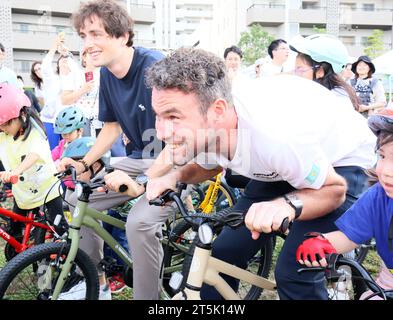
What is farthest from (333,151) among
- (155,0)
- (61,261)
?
(155,0)

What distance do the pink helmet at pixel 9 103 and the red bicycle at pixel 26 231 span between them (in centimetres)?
→ 83

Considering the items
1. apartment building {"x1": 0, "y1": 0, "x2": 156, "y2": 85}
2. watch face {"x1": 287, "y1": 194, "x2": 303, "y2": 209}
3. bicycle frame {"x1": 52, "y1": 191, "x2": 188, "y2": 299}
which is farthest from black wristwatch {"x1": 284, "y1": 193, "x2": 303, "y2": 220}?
apartment building {"x1": 0, "y1": 0, "x2": 156, "y2": 85}

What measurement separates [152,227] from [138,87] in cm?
95

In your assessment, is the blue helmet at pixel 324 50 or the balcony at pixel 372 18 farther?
the balcony at pixel 372 18

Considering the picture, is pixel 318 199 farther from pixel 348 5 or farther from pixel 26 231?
pixel 348 5

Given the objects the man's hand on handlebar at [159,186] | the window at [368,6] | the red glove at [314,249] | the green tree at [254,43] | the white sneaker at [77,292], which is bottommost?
the white sneaker at [77,292]

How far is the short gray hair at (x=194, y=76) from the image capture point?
1.97 m

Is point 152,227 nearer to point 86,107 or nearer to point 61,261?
point 61,261

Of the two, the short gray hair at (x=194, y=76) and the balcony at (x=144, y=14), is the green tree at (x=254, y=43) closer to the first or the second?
the balcony at (x=144, y=14)

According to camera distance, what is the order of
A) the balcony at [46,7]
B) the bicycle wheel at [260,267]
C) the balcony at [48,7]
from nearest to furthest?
the bicycle wheel at [260,267] < the balcony at [46,7] < the balcony at [48,7]

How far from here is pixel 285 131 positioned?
6.28 feet

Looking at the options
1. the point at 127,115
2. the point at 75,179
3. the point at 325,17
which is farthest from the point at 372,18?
the point at 75,179

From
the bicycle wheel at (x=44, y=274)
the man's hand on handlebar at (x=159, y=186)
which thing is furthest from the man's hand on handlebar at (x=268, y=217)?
the bicycle wheel at (x=44, y=274)

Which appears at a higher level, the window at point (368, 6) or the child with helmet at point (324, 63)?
the window at point (368, 6)
